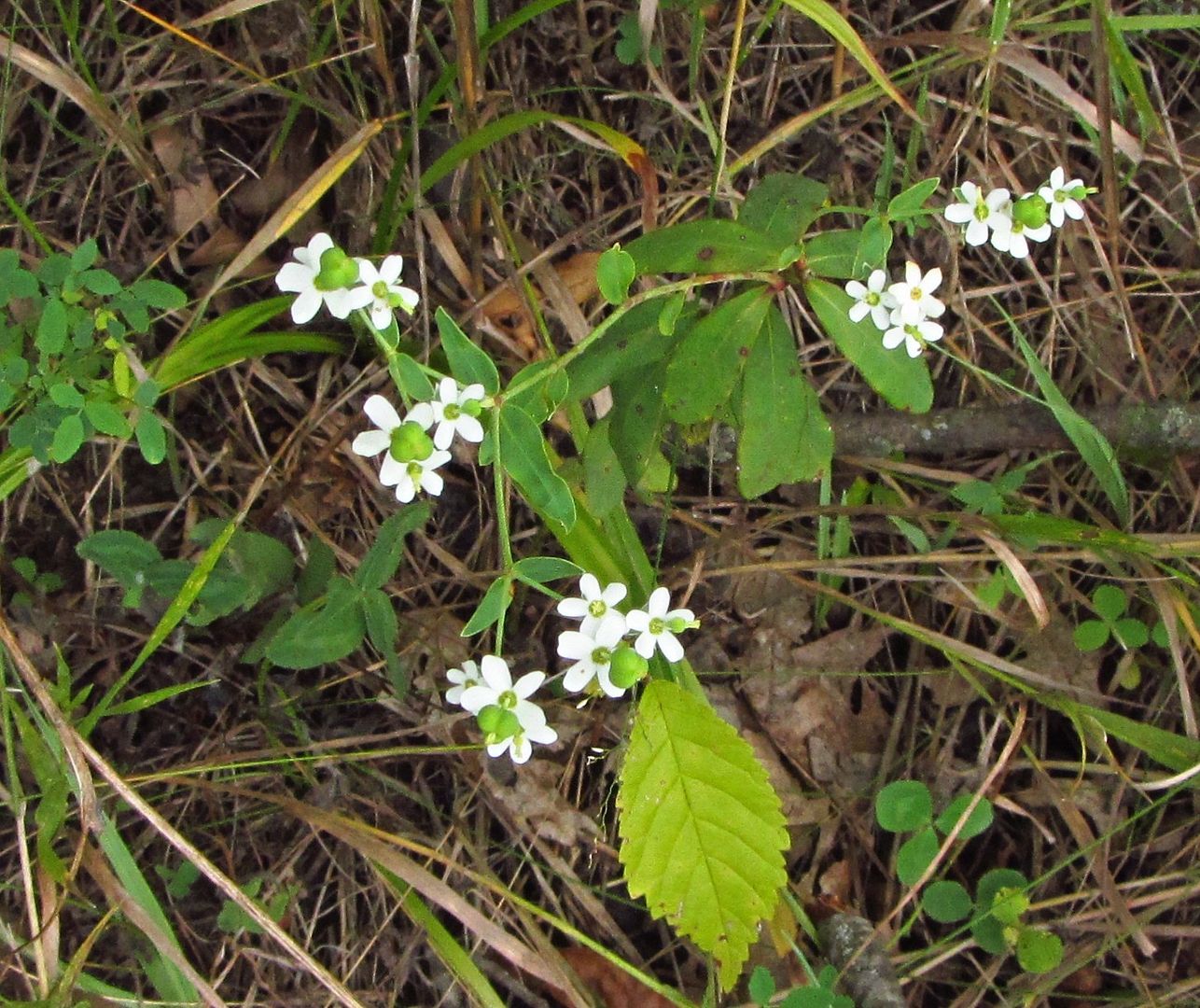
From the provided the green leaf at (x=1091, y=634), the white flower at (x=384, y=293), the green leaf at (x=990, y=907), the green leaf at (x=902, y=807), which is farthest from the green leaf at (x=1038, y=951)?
the white flower at (x=384, y=293)

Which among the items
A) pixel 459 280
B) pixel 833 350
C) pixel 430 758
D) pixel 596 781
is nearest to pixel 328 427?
pixel 459 280

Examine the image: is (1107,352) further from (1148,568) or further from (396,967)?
(396,967)

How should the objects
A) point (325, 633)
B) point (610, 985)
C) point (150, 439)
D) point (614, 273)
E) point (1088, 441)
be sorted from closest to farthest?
point (614, 273), point (150, 439), point (325, 633), point (1088, 441), point (610, 985)

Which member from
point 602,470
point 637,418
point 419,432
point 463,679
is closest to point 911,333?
point 637,418

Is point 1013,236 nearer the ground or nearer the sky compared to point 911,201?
nearer the ground

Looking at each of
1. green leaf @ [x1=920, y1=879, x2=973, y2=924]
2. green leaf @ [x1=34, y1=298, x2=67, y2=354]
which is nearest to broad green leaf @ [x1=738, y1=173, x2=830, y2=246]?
green leaf @ [x1=34, y1=298, x2=67, y2=354]

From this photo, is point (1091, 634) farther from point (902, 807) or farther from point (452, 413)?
point (452, 413)
